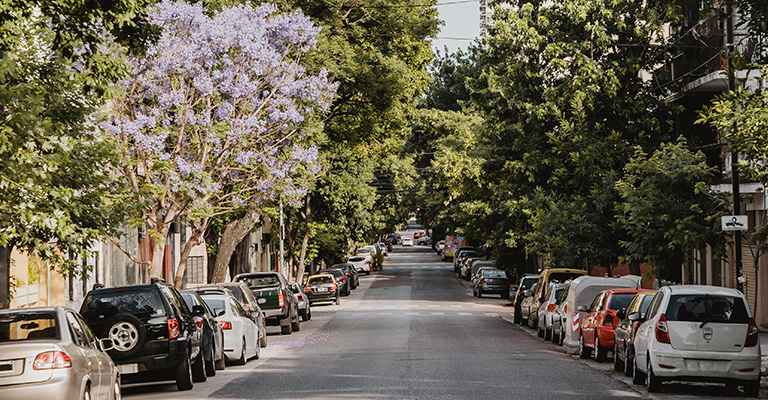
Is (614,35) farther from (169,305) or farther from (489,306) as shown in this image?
(169,305)

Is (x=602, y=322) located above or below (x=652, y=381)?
above

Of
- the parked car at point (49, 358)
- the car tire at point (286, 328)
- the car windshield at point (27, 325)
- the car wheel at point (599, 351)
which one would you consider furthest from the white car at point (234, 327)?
the car tire at point (286, 328)

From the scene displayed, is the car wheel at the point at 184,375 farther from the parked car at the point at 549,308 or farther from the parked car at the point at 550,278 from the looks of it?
the parked car at the point at 550,278

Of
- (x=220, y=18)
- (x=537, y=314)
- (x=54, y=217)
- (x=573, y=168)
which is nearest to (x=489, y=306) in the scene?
(x=573, y=168)

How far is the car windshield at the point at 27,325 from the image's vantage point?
1212 cm

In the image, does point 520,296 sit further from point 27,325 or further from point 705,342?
point 27,325

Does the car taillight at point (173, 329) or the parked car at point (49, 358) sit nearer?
the parked car at point (49, 358)

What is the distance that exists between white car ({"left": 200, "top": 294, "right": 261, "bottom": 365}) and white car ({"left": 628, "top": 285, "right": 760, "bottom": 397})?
845cm

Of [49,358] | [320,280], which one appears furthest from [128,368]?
[320,280]

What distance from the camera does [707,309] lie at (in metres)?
16.2

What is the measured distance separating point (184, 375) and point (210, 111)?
36.0 ft

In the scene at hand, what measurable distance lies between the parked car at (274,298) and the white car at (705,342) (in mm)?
16701

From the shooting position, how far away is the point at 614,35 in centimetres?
3709

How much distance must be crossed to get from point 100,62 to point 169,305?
466cm
